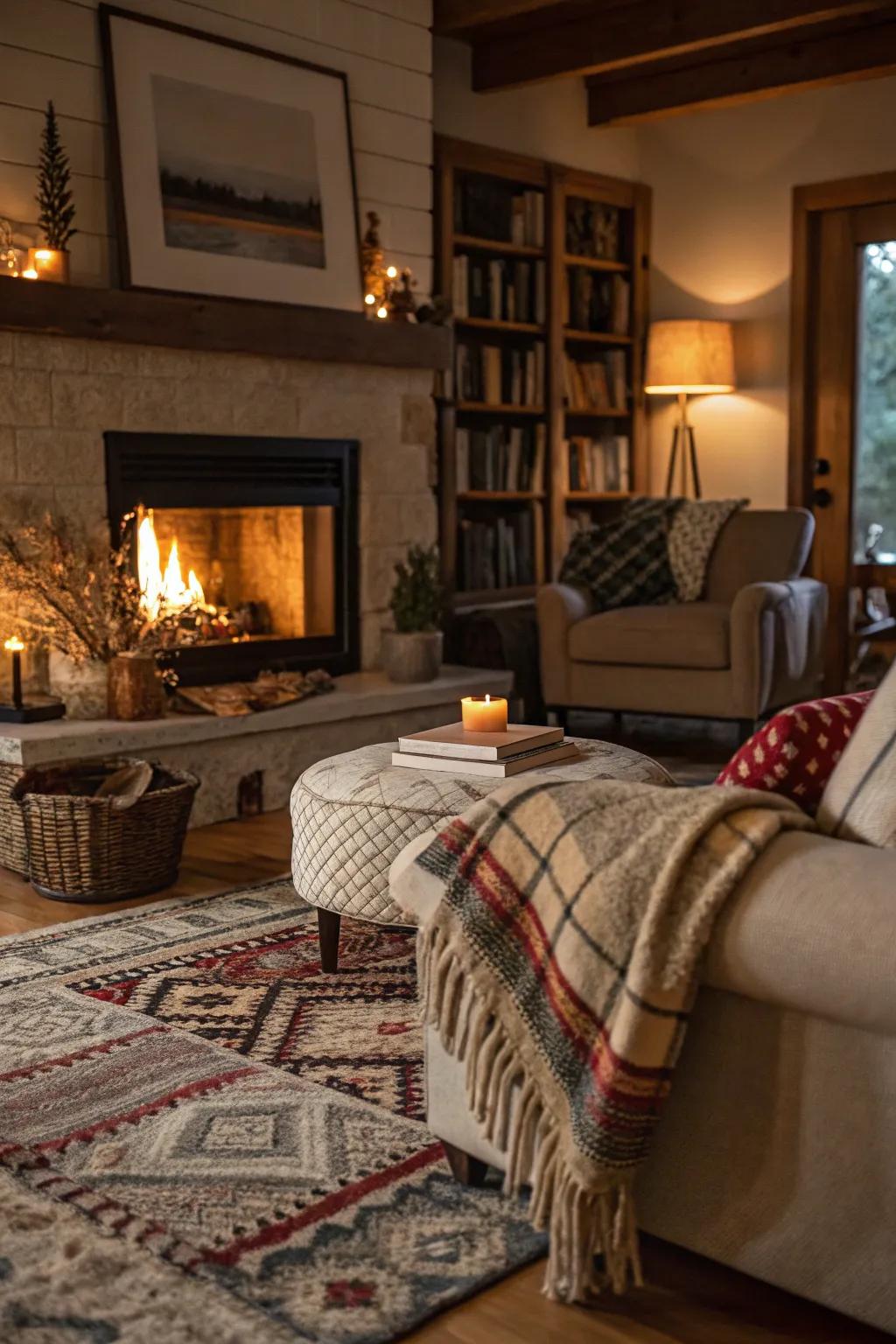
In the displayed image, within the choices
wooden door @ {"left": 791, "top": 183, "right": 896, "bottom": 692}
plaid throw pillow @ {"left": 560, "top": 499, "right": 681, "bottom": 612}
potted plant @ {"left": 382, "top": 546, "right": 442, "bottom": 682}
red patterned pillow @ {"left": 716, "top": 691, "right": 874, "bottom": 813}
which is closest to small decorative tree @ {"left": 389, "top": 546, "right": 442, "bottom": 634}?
potted plant @ {"left": 382, "top": 546, "right": 442, "bottom": 682}

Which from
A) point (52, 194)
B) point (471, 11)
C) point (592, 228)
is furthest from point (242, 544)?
point (592, 228)

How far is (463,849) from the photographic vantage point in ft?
6.06

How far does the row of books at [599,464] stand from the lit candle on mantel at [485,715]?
4080 millimetres

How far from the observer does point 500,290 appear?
637cm

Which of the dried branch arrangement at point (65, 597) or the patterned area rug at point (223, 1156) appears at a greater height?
the dried branch arrangement at point (65, 597)

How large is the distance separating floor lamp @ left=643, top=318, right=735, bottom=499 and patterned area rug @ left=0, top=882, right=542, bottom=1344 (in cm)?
413

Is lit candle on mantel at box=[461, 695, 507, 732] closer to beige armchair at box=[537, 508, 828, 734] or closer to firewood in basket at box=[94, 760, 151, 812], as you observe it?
firewood in basket at box=[94, 760, 151, 812]

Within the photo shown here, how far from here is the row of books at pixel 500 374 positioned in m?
6.27

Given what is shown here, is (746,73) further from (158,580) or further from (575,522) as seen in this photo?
(158,580)

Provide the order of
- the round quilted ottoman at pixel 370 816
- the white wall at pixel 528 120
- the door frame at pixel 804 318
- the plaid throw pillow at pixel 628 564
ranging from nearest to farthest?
the round quilted ottoman at pixel 370 816 → the plaid throw pillow at pixel 628 564 → the white wall at pixel 528 120 → the door frame at pixel 804 318

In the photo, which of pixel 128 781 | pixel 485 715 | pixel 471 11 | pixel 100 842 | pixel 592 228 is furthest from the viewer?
pixel 592 228

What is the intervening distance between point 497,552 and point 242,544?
1.61 meters

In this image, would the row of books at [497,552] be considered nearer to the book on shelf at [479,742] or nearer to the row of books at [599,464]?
the row of books at [599,464]

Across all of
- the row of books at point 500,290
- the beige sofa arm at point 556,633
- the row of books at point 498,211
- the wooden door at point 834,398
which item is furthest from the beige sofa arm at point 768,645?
the row of books at point 498,211
